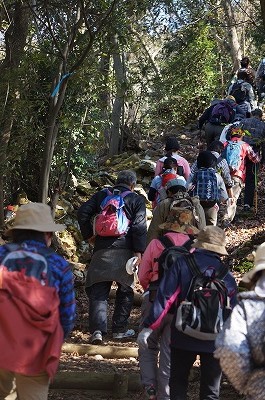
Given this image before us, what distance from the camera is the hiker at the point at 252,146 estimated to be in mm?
13898

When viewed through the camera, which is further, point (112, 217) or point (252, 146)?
point (252, 146)

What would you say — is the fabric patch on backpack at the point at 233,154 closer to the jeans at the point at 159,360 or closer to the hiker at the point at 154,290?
the hiker at the point at 154,290

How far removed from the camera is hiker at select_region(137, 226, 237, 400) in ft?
17.5

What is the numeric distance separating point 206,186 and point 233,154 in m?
2.24

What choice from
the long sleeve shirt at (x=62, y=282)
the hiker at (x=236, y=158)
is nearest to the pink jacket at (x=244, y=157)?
the hiker at (x=236, y=158)

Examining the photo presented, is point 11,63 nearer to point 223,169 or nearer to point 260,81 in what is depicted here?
point 223,169

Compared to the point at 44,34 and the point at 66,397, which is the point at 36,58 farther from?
the point at 66,397

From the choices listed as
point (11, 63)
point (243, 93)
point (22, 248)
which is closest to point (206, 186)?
point (11, 63)

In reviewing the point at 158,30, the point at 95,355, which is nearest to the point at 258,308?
the point at 95,355

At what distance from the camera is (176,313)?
5344 mm

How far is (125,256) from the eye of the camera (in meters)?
8.91

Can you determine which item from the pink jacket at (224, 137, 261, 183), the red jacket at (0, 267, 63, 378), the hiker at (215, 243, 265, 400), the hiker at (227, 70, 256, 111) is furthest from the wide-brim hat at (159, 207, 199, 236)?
the hiker at (227, 70, 256, 111)

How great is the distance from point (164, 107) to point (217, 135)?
682 cm

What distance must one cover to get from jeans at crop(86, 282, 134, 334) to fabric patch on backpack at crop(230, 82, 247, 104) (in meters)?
9.19
